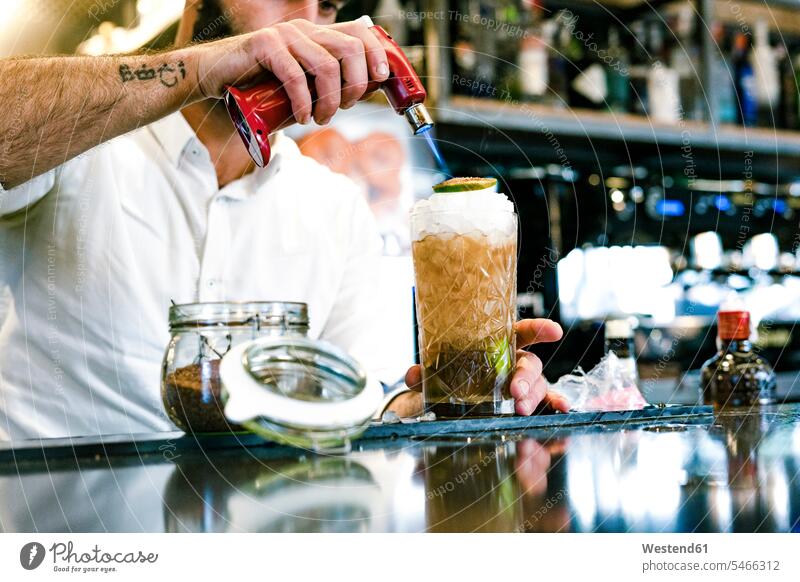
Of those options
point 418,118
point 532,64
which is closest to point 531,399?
point 418,118

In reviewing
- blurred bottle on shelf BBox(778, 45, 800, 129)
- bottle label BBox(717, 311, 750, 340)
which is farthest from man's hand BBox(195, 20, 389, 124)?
blurred bottle on shelf BBox(778, 45, 800, 129)

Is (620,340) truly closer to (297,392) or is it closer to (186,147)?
(297,392)

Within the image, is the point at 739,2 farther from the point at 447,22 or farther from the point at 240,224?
the point at 240,224

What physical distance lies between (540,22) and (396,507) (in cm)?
156

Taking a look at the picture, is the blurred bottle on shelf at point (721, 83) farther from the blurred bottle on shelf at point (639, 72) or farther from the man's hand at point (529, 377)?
the man's hand at point (529, 377)

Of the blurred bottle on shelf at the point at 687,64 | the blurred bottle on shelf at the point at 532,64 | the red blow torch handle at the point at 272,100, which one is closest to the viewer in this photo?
the red blow torch handle at the point at 272,100

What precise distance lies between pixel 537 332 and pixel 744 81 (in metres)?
1.49

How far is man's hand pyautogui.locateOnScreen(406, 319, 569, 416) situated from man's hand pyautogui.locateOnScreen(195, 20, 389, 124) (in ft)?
0.74

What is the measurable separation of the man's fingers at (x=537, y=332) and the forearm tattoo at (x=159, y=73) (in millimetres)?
343

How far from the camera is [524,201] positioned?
5.80 ft

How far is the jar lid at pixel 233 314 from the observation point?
0.60 metres
